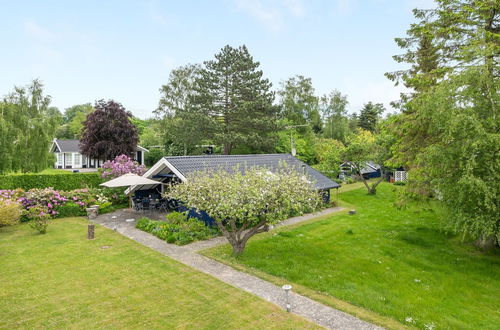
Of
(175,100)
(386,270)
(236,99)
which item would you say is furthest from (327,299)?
(175,100)

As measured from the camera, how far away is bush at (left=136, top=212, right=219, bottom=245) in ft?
39.4

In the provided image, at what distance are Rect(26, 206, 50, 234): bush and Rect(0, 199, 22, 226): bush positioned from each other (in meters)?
0.65

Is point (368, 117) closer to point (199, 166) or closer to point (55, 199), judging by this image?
point (199, 166)

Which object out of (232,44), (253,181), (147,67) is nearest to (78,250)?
(253,181)

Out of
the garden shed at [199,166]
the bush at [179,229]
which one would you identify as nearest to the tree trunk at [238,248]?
the bush at [179,229]

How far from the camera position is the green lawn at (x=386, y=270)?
22.2 feet

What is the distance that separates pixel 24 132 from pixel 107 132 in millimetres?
7079

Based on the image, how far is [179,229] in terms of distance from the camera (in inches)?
509

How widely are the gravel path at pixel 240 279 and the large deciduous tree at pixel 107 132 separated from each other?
15266mm

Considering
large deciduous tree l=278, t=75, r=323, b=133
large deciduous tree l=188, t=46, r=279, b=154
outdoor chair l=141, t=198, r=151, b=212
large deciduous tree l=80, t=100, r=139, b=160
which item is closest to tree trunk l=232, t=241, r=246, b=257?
outdoor chair l=141, t=198, r=151, b=212

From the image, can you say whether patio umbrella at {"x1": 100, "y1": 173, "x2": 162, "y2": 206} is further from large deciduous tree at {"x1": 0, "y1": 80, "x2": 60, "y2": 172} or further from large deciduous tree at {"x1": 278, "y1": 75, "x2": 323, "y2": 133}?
large deciduous tree at {"x1": 278, "y1": 75, "x2": 323, "y2": 133}

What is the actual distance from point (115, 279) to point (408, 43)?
1713 centimetres

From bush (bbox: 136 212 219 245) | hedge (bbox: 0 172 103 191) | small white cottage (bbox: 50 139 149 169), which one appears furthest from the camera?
small white cottage (bbox: 50 139 149 169)

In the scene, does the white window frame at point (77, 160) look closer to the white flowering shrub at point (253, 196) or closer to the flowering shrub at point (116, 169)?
the flowering shrub at point (116, 169)
